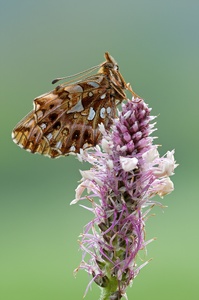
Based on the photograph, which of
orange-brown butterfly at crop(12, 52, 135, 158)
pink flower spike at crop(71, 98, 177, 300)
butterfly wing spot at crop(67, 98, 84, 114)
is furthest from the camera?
butterfly wing spot at crop(67, 98, 84, 114)

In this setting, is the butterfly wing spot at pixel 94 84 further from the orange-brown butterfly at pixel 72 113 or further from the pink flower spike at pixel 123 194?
the pink flower spike at pixel 123 194

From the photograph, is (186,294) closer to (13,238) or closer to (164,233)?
(164,233)

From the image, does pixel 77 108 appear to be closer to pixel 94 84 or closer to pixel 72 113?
pixel 72 113

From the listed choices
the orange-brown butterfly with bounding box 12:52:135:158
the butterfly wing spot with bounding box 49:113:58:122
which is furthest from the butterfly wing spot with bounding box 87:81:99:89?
the butterfly wing spot with bounding box 49:113:58:122

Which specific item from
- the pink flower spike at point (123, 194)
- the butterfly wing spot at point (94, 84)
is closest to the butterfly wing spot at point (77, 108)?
the butterfly wing spot at point (94, 84)

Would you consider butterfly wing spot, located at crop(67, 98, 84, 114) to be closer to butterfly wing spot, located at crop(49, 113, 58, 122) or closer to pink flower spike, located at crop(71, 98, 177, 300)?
butterfly wing spot, located at crop(49, 113, 58, 122)

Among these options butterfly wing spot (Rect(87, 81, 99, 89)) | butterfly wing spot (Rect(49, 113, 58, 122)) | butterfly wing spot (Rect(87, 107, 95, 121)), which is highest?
butterfly wing spot (Rect(87, 81, 99, 89))

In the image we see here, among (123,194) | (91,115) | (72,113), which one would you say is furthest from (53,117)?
(123,194)

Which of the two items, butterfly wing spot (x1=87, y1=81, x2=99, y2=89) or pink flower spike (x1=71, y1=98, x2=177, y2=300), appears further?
Answer: butterfly wing spot (x1=87, y1=81, x2=99, y2=89)
